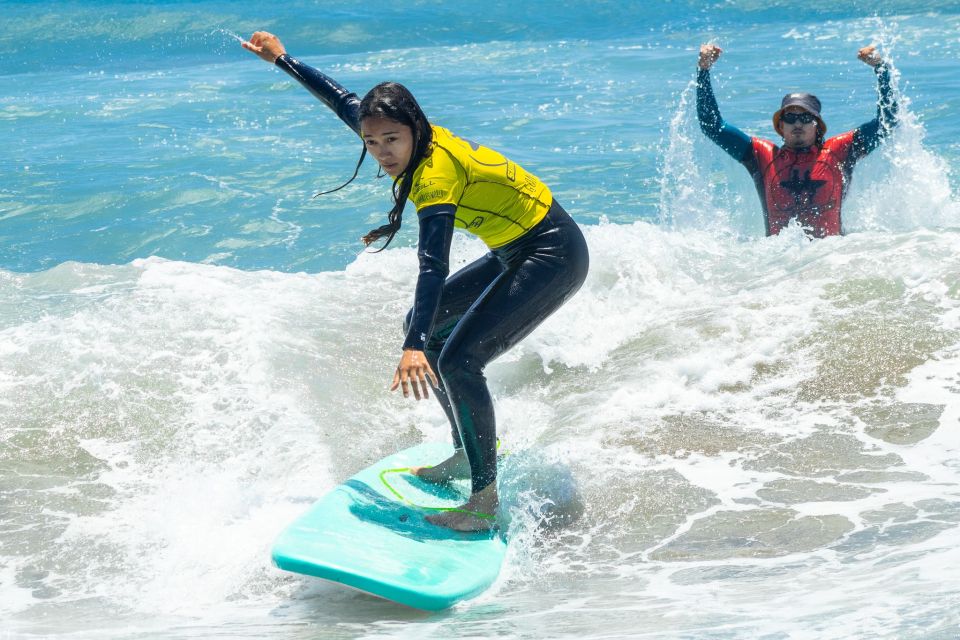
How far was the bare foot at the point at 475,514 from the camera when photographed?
445 cm

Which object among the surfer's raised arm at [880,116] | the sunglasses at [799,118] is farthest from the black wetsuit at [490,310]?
the surfer's raised arm at [880,116]

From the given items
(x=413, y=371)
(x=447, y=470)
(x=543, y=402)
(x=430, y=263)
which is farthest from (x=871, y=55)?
(x=413, y=371)

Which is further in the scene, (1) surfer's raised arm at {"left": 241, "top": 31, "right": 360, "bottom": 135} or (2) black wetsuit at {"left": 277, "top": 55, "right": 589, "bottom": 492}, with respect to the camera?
(1) surfer's raised arm at {"left": 241, "top": 31, "right": 360, "bottom": 135}

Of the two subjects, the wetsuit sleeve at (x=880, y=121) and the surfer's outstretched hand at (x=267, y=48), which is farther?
the wetsuit sleeve at (x=880, y=121)

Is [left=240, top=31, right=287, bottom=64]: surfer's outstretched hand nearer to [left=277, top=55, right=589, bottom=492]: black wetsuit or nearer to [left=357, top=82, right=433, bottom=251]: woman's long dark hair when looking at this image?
[left=277, top=55, right=589, bottom=492]: black wetsuit

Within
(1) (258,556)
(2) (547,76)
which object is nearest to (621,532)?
(1) (258,556)

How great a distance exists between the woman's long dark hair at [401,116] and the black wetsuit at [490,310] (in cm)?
40

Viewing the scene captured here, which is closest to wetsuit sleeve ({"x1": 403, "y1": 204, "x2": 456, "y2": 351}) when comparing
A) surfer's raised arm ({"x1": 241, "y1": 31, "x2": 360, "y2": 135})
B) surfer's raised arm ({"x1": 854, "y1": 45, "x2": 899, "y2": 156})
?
surfer's raised arm ({"x1": 241, "y1": 31, "x2": 360, "y2": 135})

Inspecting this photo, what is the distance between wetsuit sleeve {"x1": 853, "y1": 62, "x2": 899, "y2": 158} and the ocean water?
52 cm

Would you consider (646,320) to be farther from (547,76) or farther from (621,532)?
(547,76)

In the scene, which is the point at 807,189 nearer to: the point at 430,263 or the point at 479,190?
the point at 479,190

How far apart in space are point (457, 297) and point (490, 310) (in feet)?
1.14

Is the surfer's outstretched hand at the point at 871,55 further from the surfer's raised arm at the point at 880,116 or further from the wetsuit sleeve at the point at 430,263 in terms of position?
the wetsuit sleeve at the point at 430,263

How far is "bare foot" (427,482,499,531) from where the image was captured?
445 cm
